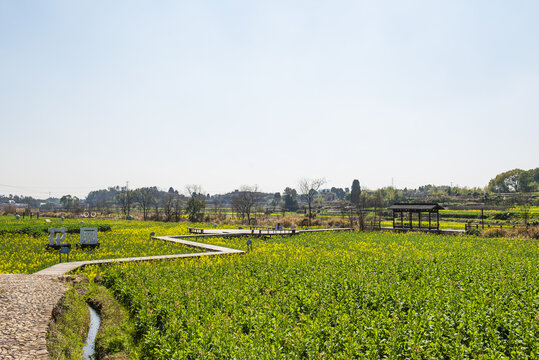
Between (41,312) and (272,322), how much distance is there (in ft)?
20.9

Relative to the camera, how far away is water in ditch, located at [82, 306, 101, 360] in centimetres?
839

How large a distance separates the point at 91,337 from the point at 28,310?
1776mm

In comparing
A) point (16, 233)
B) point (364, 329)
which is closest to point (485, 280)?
point (364, 329)

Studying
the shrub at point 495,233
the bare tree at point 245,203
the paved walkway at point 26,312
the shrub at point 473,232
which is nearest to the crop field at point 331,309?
the paved walkway at point 26,312

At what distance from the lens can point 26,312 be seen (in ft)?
29.5

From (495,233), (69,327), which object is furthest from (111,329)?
(495,233)

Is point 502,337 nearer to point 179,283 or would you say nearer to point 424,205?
point 179,283

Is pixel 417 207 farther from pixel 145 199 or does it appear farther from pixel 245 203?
pixel 145 199

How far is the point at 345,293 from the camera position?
9.72 metres

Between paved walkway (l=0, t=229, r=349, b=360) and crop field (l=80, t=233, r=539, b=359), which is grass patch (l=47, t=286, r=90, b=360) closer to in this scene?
paved walkway (l=0, t=229, r=349, b=360)

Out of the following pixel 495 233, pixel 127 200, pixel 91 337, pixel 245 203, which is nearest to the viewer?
pixel 91 337

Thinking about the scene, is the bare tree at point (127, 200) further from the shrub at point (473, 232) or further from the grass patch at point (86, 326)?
the grass patch at point (86, 326)

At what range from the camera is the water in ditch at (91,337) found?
8.39 m

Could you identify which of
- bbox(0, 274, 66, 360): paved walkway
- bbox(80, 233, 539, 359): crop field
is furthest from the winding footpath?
bbox(80, 233, 539, 359): crop field
